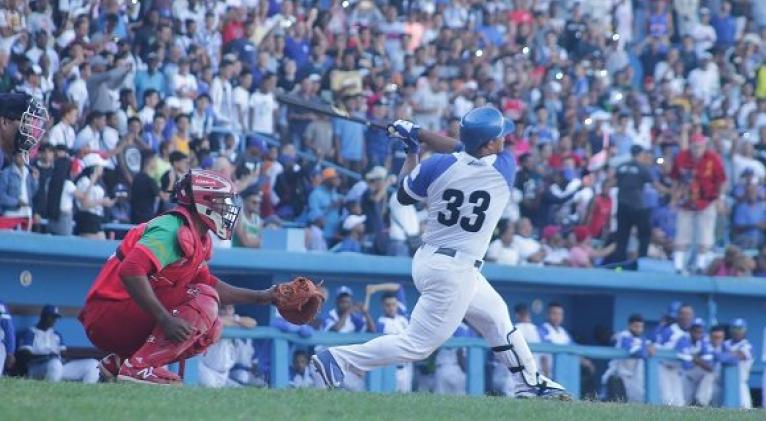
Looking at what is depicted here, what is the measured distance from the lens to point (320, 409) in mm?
7215

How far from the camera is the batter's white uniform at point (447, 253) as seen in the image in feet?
28.9

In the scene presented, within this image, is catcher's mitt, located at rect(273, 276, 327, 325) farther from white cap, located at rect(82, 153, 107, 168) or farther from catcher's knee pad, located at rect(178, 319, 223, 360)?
white cap, located at rect(82, 153, 107, 168)

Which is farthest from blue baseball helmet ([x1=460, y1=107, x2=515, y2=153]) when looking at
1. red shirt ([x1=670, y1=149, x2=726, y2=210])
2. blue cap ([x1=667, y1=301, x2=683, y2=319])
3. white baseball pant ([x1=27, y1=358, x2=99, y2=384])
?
red shirt ([x1=670, y1=149, x2=726, y2=210])

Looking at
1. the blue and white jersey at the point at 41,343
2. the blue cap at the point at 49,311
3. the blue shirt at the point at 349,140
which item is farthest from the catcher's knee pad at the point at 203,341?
the blue shirt at the point at 349,140

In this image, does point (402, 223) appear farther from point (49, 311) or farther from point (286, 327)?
point (49, 311)

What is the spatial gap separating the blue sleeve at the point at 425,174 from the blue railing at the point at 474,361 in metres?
4.40

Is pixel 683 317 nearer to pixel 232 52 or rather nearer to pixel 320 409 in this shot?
pixel 232 52

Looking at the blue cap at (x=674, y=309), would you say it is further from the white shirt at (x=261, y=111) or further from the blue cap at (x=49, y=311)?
the blue cap at (x=49, y=311)

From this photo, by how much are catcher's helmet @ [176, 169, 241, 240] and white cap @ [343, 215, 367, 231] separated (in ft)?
25.8

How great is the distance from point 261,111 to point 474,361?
14.3 feet

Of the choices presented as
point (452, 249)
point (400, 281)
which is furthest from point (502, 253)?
point (452, 249)

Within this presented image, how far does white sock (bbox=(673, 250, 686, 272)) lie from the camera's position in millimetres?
→ 17906

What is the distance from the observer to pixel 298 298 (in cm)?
852

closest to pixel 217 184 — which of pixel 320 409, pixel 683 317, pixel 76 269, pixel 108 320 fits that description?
pixel 108 320
